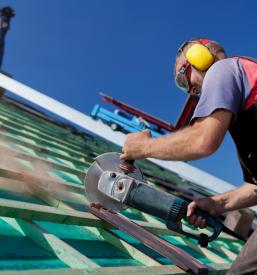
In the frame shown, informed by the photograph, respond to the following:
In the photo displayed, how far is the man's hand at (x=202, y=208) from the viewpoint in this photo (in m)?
2.48

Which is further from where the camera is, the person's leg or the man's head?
the man's head

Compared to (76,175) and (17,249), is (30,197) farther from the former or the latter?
(76,175)

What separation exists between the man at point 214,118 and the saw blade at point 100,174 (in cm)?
28

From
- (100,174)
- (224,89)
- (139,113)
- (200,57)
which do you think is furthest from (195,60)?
(139,113)

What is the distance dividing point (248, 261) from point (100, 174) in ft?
3.59

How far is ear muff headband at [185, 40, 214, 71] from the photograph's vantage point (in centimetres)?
242

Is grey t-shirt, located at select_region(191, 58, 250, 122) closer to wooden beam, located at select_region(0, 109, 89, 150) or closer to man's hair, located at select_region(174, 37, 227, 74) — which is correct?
man's hair, located at select_region(174, 37, 227, 74)

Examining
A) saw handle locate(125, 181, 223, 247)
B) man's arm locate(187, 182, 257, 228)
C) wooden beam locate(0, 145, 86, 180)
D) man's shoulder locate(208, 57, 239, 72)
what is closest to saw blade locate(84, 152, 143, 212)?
saw handle locate(125, 181, 223, 247)

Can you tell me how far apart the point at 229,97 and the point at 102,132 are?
5.97 metres

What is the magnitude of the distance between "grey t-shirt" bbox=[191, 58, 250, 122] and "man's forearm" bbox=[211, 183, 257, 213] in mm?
914

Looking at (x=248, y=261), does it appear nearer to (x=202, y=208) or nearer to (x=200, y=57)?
(x=202, y=208)

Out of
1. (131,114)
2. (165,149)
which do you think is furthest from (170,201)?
(131,114)

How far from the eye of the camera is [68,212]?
96.0 inches

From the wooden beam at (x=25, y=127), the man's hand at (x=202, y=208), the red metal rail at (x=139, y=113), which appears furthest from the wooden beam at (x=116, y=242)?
the red metal rail at (x=139, y=113)
